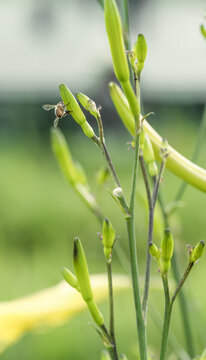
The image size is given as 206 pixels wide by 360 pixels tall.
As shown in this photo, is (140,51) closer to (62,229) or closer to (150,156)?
(150,156)

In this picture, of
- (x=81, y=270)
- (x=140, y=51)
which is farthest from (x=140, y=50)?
(x=81, y=270)

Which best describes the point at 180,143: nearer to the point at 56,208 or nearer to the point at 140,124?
the point at 56,208

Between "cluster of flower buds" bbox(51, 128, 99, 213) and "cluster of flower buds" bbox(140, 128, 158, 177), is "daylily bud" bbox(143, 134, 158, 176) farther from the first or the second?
"cluster of flower buds" bbox(51, 128, 99, 213)

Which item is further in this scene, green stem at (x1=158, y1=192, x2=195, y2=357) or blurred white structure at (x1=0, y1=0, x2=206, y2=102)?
blurred white structure at (x1=0, y1=0, x2=206, y2=102)

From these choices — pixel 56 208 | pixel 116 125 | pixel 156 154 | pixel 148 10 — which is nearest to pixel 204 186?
pixel 156 154

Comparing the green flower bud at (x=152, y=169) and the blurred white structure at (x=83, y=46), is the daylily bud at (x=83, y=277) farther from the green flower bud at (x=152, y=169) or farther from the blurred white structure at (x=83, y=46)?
the blurred white structure at (x=83, y=46)

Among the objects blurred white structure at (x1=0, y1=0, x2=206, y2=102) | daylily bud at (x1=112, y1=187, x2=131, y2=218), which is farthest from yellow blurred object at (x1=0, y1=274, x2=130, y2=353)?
blurred white structure at (x1=0, y1=0, x2=206, y2=102)
